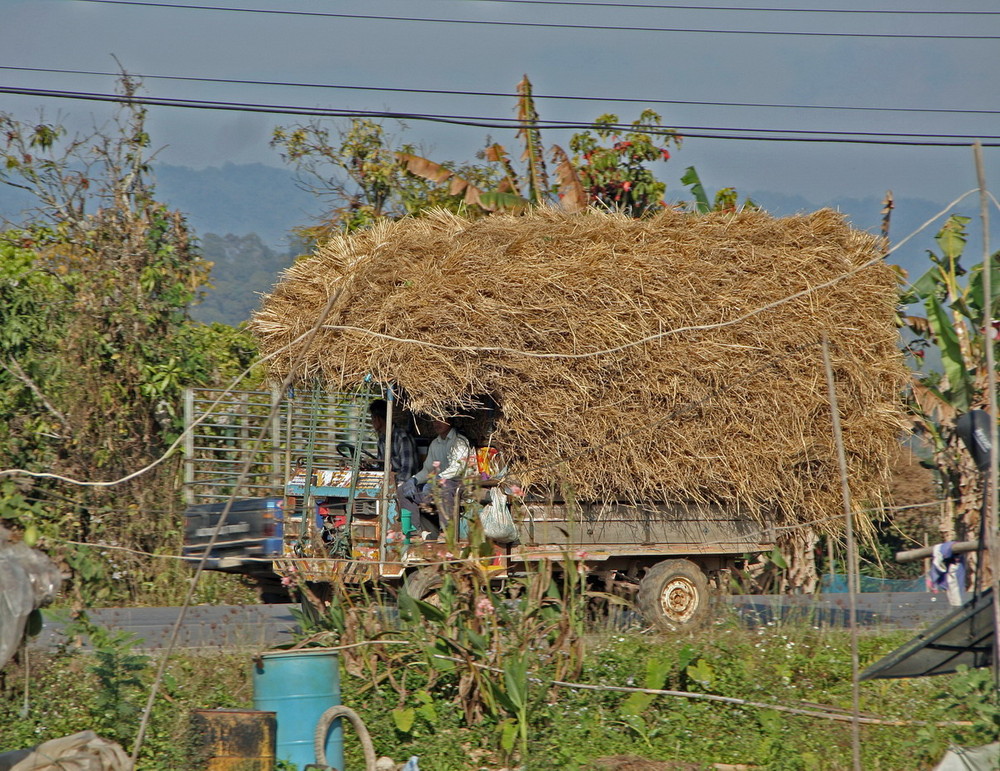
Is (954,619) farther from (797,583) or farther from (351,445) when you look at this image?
(797,583)

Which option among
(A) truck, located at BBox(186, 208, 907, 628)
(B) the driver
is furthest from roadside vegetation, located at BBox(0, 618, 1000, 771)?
(B) the driver

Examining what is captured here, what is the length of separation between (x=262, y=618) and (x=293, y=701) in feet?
13.6

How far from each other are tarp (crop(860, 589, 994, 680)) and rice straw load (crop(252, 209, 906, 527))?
3988 millimetres

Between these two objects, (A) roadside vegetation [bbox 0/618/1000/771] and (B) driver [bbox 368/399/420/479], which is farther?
(B) driver [bbox 368/399/420/479]

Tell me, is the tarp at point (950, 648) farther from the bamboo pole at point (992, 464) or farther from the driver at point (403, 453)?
the driver at point (403, 453)

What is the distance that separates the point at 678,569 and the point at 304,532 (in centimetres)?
346

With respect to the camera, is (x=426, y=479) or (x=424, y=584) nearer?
(x=424, y=584)

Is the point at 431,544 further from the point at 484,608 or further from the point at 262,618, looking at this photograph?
the point at 484,608

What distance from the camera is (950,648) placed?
5.41 meters

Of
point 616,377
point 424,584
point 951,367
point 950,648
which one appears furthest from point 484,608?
point 951,367

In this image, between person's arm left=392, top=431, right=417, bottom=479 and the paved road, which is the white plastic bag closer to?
person's arm left=392, top=431, right=417, bottom=479

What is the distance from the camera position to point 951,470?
1298 cm

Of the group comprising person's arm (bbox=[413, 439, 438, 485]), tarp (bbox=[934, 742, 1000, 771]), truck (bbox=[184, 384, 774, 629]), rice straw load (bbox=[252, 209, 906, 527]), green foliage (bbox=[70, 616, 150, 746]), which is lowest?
tarp (bbox=[934, 742, 1000, 771])

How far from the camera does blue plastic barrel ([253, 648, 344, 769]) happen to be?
5848 millimetres
